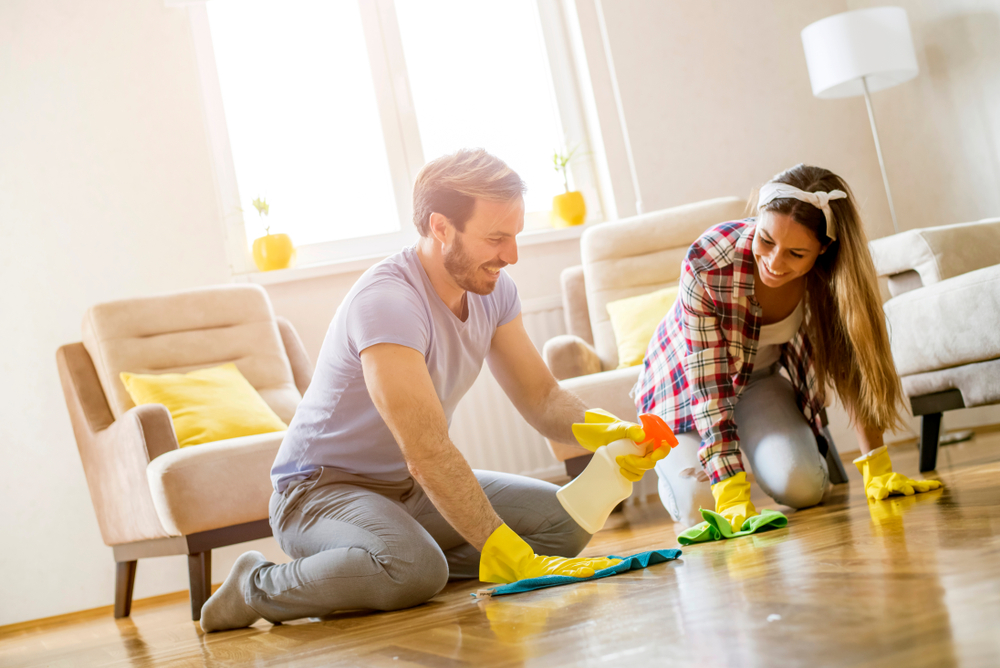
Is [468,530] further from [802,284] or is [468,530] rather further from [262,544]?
[262,544]

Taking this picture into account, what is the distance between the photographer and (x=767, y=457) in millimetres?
1839

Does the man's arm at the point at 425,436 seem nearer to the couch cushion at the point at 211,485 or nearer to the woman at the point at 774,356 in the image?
the woman at the point at 774,356

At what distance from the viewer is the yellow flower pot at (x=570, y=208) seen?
3479 millimetres

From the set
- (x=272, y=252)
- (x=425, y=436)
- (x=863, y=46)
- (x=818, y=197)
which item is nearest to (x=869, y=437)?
(x=818, y=197)

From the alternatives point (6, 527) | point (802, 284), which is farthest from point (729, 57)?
point (6, 527)

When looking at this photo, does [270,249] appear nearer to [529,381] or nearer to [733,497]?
[529,381]

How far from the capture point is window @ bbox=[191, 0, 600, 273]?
3.33 metres

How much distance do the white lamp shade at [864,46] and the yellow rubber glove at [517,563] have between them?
2.41 metres

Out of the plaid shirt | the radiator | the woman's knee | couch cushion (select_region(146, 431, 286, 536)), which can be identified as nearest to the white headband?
the plaid shirt

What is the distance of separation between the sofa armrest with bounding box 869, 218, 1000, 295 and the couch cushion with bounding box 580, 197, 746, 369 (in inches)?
29.0

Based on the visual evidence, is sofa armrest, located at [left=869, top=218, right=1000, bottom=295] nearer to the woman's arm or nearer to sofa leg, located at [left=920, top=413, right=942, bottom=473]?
sofa leg, located at [left=920, top=413, right=942, bottom=473]

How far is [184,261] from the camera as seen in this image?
10.1 ft

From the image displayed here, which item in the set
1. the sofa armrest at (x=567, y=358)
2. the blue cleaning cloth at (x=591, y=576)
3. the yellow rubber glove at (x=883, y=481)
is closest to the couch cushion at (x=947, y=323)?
the yellow rubber glove at (x=883, y=481)

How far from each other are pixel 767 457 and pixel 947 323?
1.84ft
